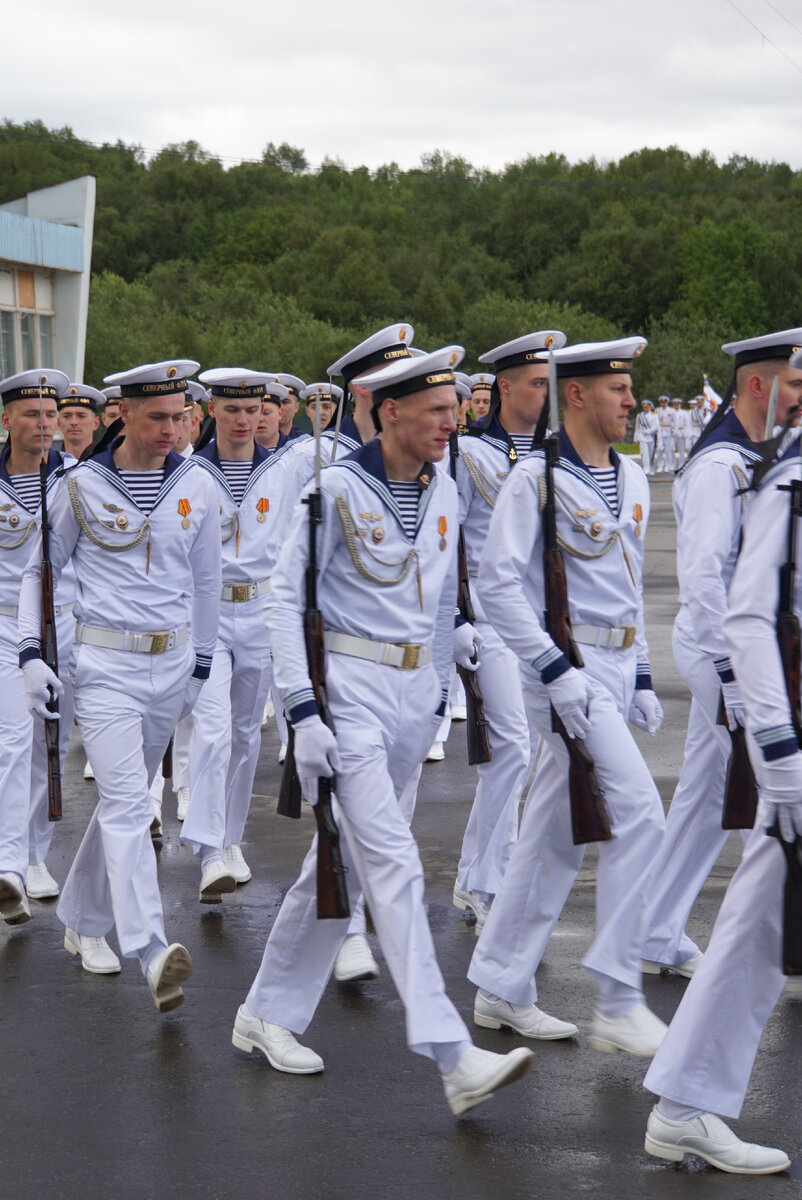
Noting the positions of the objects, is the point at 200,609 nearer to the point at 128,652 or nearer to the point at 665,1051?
the point at 128,652

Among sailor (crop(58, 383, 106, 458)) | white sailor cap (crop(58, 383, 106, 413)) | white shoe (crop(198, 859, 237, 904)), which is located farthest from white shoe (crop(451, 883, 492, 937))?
white sailor cap (crop(58, 383, 106, 413))

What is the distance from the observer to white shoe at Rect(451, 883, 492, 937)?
6.26m

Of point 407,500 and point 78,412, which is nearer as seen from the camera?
point 407,500

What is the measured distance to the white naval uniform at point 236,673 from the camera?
6934mm

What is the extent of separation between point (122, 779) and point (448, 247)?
305 ft

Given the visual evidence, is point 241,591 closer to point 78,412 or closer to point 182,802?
point 182,802

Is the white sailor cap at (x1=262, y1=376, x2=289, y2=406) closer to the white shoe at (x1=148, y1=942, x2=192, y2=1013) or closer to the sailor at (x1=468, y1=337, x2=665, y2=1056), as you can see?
the sailor at (x1=468, y1=337, x2=665, y2=1056)

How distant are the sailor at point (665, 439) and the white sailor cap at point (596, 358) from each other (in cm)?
3776

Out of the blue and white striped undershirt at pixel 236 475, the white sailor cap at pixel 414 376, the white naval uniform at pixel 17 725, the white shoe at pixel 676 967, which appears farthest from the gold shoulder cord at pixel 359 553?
→ the blue and white striped undershirt at pixel 236 475

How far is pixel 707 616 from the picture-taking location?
5.08 metres

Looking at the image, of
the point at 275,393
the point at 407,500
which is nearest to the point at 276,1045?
the point at 407,500

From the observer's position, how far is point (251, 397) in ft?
25.0

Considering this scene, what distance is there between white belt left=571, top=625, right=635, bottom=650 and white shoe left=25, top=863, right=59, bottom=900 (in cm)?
303

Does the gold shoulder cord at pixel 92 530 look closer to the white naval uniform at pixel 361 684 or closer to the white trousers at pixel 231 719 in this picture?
the white naval uniform at pixel 361 684
